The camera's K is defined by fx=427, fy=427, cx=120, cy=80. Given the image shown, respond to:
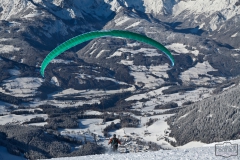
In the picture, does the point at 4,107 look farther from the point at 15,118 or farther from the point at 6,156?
the point at 6,156

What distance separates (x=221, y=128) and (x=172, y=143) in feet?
45.8

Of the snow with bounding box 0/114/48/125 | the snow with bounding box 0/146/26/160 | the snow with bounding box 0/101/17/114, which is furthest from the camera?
the snow with bounding box 0/101/17/114

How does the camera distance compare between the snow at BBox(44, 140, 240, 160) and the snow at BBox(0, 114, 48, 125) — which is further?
the snow at BBox(0, 114, 48, 125)

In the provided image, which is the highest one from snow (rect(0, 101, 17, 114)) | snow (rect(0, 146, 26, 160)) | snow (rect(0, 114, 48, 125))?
snow (rect(0, 101, 17, 114))

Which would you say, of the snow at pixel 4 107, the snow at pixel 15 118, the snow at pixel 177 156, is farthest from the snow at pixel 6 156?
the snow at pixel 4 107

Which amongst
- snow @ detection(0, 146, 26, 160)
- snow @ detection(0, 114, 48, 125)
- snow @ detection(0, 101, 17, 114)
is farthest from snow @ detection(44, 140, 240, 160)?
snow @ detection(0, 101, 17, 114)

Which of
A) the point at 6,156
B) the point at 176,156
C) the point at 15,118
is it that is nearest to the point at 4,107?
the point at 15,118

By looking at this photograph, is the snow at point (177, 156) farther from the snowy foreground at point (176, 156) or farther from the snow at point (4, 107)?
the snow at point (4, 107)

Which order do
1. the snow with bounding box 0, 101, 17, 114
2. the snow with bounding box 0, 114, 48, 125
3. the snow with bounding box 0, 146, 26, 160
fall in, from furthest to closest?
the snow with bounding box 0, 101, 17, 114 < the snow with bounding box 0, 114, 48, 125 < the snow with bounding box 0, 146, 26, 160

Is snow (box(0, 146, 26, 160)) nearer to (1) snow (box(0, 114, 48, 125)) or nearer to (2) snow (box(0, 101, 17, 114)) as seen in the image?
(1) snow (box(0, 114, 48, 125))

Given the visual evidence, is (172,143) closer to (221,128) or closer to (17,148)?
(221,128)

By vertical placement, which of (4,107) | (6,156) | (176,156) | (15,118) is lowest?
(6,156)

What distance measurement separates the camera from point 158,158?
31.3 metres

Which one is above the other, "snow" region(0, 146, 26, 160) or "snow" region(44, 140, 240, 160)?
"snow" region(44, 140, 240, 160)
